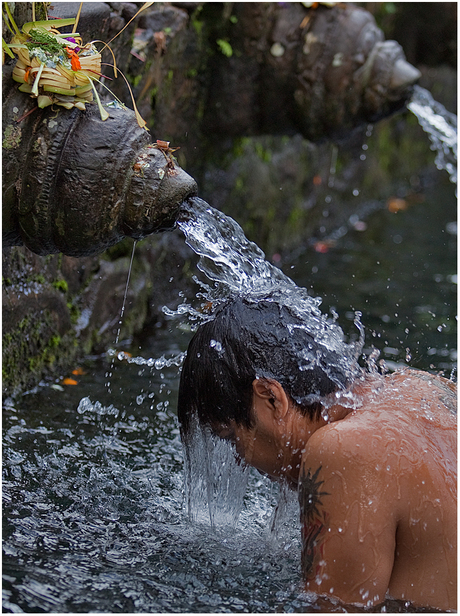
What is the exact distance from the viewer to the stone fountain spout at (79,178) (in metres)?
2.34

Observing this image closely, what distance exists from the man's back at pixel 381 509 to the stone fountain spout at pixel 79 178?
3.08 ft

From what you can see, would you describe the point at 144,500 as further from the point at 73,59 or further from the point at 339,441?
the point at 73,59

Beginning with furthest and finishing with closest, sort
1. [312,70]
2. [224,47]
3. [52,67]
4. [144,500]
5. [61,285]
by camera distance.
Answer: [224,47]
[312,70]
[61,285]
[144,500]
[52,67]

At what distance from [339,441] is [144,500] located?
1.15 m

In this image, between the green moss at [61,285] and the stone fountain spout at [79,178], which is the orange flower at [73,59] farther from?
the green moss at [61,285]

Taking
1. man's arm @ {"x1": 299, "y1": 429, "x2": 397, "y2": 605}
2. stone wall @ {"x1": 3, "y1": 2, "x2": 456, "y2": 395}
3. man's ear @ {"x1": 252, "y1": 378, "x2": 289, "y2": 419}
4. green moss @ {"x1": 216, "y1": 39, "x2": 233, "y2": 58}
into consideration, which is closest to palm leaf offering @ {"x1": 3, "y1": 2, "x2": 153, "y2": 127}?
stone wall @ {"x1": 3, "y1": 2, "x2": 456, "y2": 395}

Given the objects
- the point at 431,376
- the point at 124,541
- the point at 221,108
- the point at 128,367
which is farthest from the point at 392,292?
the point at 124,541

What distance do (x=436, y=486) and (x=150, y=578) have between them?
94cm

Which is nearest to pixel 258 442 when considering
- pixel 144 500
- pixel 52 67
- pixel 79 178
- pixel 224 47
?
pixel 144 500

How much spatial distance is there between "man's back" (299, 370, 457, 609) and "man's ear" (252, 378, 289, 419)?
17 centimetres

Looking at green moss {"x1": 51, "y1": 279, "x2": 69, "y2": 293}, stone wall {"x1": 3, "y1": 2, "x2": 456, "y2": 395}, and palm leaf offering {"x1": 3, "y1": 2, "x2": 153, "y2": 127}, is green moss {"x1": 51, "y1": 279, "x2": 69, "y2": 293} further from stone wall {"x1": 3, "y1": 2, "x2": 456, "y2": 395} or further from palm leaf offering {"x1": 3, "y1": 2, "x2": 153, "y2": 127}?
palm leaf offering {"x1": 3, "y1": 2, "x2": 153, "y2": 127}

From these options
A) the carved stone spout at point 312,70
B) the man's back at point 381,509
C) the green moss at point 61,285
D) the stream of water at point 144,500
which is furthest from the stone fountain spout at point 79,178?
the carved stone spout at point 312,70

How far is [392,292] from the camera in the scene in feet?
20.5

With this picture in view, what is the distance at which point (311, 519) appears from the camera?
7.09ft
